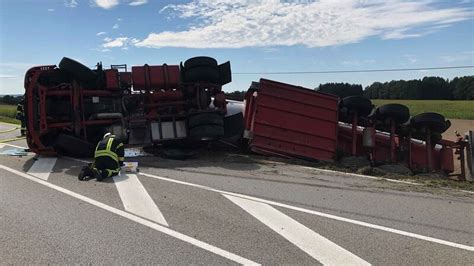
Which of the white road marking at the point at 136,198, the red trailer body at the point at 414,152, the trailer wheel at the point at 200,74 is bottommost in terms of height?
the red trailer body at the point at 414,152

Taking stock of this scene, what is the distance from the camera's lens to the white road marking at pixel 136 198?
20.0 ft

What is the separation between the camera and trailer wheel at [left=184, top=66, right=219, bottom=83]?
41.5ft

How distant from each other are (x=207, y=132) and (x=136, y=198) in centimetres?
525

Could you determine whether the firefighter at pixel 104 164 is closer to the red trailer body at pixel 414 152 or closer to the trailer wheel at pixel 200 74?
the trailer wheel at pixel 200 74

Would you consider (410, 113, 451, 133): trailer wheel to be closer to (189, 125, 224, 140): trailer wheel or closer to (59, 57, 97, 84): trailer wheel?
(189, 125, 224, 140): trailer wheel

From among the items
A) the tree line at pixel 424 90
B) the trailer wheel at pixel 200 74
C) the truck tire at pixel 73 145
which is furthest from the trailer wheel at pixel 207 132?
the tree line at pixel 424 90

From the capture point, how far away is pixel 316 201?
6961 mm

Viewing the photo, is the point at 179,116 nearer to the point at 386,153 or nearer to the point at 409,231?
the point at 386,153

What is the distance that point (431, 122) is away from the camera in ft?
39.5

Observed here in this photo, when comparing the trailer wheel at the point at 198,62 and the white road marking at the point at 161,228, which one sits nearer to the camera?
the white road marking at the point at 161,228

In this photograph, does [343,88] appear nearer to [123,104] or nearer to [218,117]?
[218,117]

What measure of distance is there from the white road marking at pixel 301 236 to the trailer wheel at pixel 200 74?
6.42 meters

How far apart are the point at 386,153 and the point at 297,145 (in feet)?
7.85

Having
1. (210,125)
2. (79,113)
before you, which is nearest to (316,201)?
(210,125)
